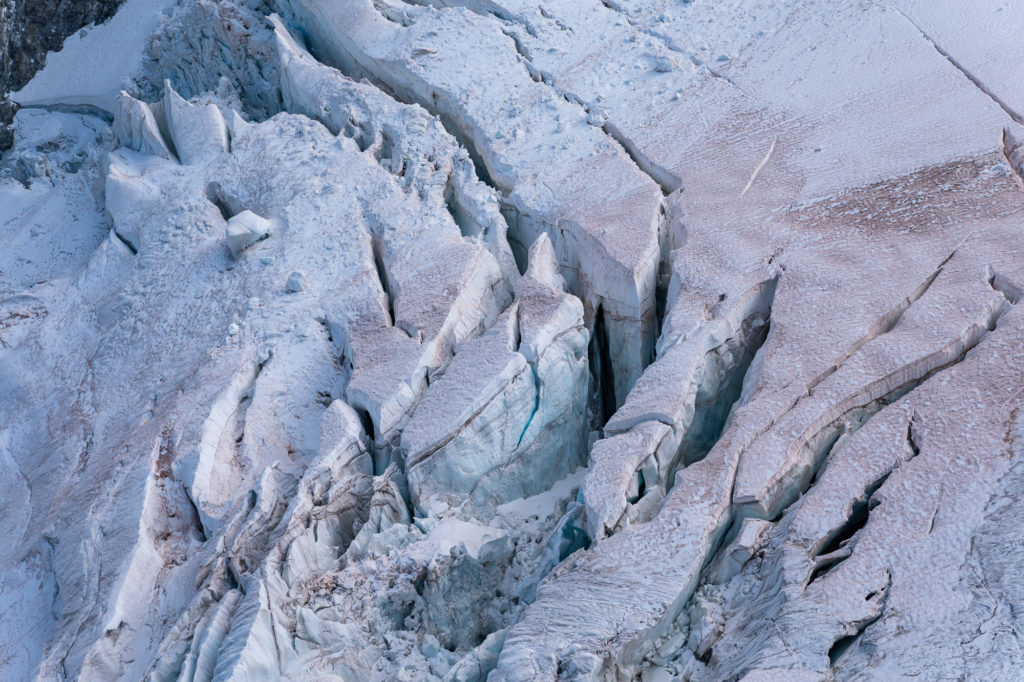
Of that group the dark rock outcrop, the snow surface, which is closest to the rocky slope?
the snow surface

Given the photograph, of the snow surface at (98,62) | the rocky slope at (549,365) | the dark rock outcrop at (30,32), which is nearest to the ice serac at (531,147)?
the rocky slope at (549,365)

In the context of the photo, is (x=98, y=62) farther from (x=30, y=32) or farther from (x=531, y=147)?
(x=531, y=147)

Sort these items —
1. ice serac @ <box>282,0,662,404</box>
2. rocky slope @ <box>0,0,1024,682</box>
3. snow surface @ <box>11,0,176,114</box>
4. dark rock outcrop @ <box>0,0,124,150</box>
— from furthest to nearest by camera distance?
snow surface @ <box>11,0,176,114</box>, dark rock outcrop @ <box>0,0,124,150</box>, ice serac @ <box>282,0,662,404</box>, rocky slope @ <box>0,0,1024,682</box>

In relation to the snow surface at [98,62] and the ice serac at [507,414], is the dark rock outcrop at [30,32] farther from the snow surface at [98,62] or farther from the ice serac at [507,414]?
the ice serac at [507,414]

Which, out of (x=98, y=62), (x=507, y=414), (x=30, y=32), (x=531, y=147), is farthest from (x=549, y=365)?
(x=30, y=32)

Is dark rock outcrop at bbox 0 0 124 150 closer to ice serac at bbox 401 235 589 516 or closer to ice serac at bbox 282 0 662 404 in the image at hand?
ice serac at bbox 282 0 662 404

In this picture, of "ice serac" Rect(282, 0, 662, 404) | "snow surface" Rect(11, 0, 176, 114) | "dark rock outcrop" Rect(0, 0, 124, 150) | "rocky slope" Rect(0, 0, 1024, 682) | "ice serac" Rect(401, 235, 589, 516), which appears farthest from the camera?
"snow surface" Rect(11, 0, 176, 114)
